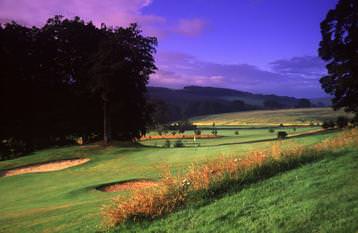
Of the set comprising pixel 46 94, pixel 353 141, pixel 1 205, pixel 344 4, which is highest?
pixel 344 4

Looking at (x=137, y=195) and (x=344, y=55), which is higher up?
(x=344, y=55)

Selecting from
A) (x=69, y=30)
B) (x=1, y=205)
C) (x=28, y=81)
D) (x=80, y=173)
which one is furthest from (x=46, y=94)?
(x=1, y=205)

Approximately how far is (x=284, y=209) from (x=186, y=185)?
288 centimetres

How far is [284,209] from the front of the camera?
7805 mm

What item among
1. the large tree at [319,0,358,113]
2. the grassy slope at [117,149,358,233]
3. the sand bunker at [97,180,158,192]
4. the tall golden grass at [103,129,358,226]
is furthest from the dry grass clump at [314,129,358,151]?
the large tree at [319,0,358,113]

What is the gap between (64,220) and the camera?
1127 cm

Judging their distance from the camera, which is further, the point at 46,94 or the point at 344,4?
the point at 46,94

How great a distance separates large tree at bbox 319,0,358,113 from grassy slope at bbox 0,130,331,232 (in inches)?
478

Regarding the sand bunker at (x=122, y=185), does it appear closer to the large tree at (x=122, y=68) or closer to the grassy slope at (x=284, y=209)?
the grassy slope at (x=284, y=209)

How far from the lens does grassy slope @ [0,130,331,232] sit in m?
11.8

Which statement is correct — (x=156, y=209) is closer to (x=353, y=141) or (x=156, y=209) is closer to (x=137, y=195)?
(x=137, y=195)

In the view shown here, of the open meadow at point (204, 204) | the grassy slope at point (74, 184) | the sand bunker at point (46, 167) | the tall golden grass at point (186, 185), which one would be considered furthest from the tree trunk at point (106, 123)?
the tall golden grass at point (186, 185)

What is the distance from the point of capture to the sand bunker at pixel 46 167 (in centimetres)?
2906

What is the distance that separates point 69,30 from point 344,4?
92.1 ft
